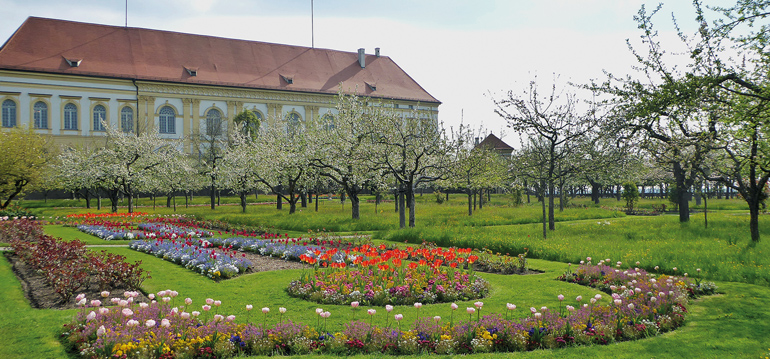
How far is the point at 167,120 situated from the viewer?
62.3 meters

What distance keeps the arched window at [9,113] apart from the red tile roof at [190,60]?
4.43m

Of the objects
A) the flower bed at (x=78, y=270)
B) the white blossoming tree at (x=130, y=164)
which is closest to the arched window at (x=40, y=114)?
the white blossoming tree at (x=130, y=164)

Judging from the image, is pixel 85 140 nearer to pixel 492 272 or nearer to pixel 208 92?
pixel 208 92

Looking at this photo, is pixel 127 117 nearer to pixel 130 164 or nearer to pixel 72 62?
pixel 72 62

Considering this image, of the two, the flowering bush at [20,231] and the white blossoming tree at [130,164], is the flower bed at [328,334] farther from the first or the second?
the white blossoming tree at [130,164]

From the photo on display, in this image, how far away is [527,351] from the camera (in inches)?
247

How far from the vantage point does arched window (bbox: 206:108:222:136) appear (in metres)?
57.0

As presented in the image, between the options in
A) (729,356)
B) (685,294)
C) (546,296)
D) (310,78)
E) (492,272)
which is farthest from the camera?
(310,78)

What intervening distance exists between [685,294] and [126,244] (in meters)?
17.1

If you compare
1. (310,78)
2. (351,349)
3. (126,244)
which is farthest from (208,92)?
(351,349)

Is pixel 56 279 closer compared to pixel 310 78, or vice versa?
pixel 56 279

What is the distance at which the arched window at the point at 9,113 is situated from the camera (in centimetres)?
5422

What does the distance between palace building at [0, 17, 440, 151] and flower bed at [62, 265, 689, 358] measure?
42.6m

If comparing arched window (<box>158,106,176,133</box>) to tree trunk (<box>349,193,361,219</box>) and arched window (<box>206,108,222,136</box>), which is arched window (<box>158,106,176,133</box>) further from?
tree trunk (<box>349,193,361,219</box>)
